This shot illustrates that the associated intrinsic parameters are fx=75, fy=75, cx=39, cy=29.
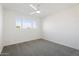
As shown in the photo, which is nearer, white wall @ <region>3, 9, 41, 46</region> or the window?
white wall @ <region>3, 9, 41, 46</region>

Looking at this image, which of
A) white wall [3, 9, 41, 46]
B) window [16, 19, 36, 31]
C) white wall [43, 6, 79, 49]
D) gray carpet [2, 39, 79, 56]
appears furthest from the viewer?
window [16, 19, 36, 31]

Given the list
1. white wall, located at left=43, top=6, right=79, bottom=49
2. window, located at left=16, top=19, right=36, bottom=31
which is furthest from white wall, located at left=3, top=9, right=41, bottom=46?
white wall, located at left=43, top=6, right=79, bottom=49

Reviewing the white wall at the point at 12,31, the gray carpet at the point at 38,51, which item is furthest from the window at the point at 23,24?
the gray carpet at the point at 38,51

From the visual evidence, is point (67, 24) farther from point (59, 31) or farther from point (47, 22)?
point (47, 22)

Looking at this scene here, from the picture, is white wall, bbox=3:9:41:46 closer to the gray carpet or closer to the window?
the window

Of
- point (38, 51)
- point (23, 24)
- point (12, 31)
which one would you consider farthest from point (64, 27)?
point (12, 31)

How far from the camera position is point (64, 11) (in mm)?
3988

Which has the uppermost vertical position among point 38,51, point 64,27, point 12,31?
point 64,27

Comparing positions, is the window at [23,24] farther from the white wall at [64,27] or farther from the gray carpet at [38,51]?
the white wall at [64,27]

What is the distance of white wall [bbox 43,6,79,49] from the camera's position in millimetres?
3425

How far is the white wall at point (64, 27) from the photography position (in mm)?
3425

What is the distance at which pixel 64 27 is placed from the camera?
13.2ft

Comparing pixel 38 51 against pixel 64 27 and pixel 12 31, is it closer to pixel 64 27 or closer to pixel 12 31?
pixel 12 31

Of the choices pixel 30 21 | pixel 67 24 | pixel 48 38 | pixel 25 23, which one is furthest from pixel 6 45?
pixel 67 24
